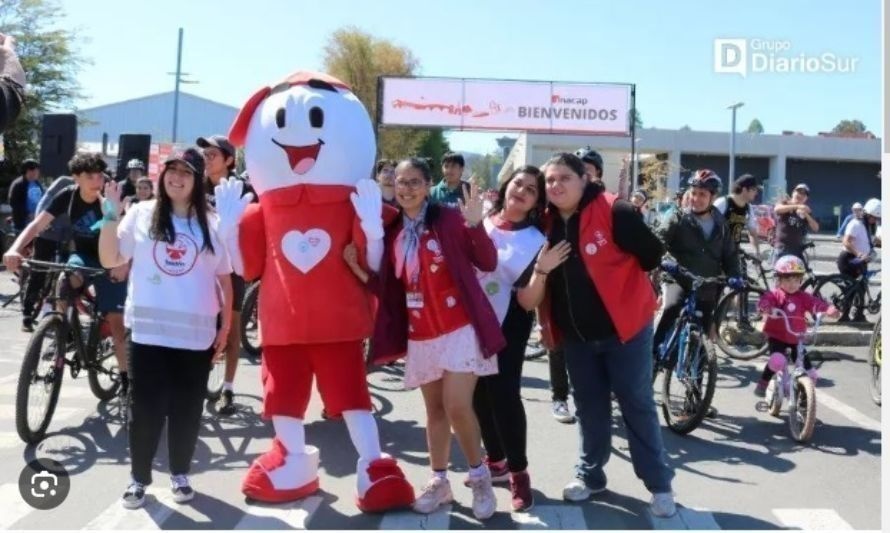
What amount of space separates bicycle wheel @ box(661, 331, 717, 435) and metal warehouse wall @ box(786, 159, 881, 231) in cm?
4533

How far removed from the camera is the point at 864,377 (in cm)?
797

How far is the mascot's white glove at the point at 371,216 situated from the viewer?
4188mm

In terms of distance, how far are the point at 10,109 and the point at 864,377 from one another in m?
7.76

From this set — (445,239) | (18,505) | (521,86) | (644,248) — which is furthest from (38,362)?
(521,86)

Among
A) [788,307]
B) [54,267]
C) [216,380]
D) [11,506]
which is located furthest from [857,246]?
[11,506]

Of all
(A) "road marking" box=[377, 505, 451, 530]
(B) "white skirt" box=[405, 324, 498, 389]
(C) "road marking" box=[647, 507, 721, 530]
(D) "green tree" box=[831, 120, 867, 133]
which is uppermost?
(D) "green tree" box=[831, 120, 867, 133]

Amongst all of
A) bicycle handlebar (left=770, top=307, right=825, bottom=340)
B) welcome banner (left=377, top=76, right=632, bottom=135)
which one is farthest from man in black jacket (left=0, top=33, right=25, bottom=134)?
welcome banner (left=377, top=76, right=632, bottom=135)

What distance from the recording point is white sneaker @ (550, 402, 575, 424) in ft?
20.1

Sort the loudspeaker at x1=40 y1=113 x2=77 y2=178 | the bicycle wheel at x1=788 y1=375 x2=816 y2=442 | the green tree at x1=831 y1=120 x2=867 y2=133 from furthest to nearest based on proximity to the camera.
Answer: the green tree at x1=831 y1=120 x2=867 y2=133 → the loudspeaker at x1=40 y1=113 x2=77 y2=178 → the bicycle wheel at x1=788 y1=375 x2=816 y2=442

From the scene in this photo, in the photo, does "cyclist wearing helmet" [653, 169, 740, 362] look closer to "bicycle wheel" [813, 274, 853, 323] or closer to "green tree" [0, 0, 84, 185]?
"bicycle wheel" [813, 274, 853, 323]

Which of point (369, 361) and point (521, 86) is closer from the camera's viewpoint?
point (369, 361)

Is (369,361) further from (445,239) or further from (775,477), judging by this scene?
(775,477)

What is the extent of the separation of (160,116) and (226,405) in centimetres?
5928

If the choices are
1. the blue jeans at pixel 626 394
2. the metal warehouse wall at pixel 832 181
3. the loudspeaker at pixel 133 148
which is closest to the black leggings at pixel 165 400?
the blue jeans at pixel 626 394
